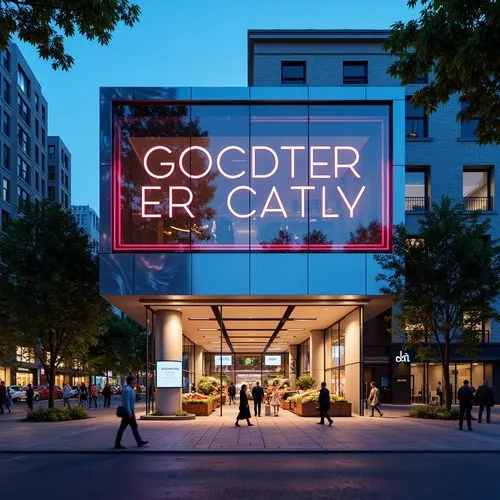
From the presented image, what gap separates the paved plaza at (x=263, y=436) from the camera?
54.0 ft

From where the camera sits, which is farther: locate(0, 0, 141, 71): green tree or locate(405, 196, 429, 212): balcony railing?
locate(405, 196, 429, 212): balcony railing

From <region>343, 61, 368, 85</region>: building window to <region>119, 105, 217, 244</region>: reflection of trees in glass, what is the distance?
81.5 ft

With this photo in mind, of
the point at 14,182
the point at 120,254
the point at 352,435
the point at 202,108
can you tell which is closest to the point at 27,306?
the point at 120,254

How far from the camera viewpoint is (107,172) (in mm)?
24922

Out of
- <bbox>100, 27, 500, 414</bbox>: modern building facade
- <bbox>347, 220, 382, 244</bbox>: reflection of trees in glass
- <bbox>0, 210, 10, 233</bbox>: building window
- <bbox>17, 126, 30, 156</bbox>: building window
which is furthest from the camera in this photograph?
<bbox>17, 126, 30, 156</bbox>: building window

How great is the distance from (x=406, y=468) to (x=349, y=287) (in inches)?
466

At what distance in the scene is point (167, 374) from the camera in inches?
1036

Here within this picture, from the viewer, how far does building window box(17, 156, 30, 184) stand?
69244 millimetres

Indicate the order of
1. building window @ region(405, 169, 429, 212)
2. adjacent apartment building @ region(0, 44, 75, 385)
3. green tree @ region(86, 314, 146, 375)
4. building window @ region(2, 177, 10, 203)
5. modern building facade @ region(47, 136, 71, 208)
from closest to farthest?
building window @ region(405, 169, 429, 212)
green tree @ region(86, 314, 146, 375)
building window @ region(2, 177, 10, 203)
adjacent apartment building @ region(0, 44, 75, 385)
modern building facade @ region(47, 136, 71, 208)

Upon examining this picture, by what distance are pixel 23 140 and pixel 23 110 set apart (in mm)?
3378

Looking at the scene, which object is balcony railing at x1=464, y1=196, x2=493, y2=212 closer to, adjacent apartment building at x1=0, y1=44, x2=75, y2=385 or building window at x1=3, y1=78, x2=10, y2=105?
adjacent apartment building at x1=0, y1=44, x2=75, y2=385

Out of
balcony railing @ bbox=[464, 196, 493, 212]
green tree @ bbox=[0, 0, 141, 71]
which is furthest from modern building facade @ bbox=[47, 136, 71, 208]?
green tree @ bbox=[0, 0, 141, 71]

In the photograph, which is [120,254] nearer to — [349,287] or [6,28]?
[349,287]

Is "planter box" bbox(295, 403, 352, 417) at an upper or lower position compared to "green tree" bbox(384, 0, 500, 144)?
lower
